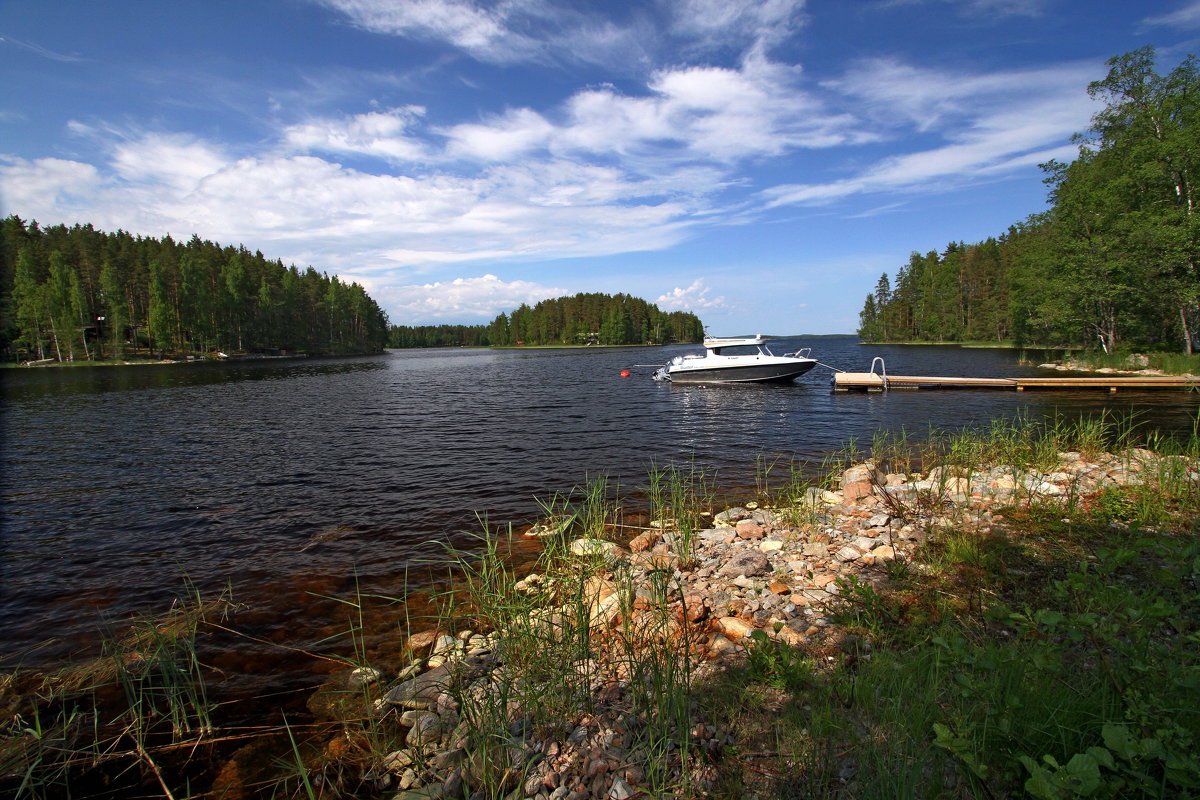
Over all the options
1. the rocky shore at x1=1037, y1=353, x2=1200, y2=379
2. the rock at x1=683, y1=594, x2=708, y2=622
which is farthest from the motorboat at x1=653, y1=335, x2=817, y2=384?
the rock at x1=683, y1=594, x2=708, y2=622

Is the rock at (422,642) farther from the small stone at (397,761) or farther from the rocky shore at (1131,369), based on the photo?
the rocky shore at (1131,369)

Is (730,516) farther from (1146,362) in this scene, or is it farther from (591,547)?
(1146,362)

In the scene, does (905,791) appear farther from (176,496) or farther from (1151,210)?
(1151,210)

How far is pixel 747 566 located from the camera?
632cm

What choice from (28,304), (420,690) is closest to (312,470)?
(420,690)

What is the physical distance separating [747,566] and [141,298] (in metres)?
107

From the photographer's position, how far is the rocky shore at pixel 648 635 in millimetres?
3439

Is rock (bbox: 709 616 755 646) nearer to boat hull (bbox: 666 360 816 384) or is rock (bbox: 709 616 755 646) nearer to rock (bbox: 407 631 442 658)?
rock (bbox: 407 631 442 658)

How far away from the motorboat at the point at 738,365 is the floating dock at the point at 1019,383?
3.25m

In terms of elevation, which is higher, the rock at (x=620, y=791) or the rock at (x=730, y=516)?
the rock at (x=620, y=791)

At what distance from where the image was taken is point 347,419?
24625 millimetres

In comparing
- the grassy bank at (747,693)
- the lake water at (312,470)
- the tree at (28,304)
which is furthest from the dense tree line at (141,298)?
the grassy bank at (747,693)

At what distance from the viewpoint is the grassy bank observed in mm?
2750

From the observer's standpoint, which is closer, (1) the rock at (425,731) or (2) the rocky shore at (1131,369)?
(1) the rock at (425,731)
